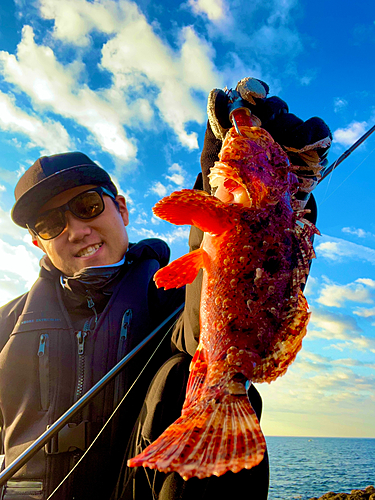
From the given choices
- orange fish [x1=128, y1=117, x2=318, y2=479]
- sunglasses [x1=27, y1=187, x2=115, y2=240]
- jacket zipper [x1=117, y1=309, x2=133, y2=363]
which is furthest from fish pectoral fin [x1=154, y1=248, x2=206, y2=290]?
sunglasses [x1=27, y1=187, x2=115, y2=240]

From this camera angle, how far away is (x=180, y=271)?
1521mm

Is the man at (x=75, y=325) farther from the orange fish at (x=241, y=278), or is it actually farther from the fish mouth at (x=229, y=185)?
the fish mouth at (x=229, y=185)

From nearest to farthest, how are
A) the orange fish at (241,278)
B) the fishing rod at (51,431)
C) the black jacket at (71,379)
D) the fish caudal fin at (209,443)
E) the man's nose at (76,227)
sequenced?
the fish caudal fin at (209,443) → the orange fish at (241,278) → the fishing rod at (51,431) → the black jacket at (71,379) → the man's nose at (76,227)

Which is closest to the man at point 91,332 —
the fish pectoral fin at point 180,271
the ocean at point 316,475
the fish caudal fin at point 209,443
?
the fish pectoral fin at point 180,271

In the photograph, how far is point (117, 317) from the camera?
3012mm

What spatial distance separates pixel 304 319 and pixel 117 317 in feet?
6.60

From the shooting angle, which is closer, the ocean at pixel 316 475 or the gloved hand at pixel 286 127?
the gloved hand at pixel 286 127

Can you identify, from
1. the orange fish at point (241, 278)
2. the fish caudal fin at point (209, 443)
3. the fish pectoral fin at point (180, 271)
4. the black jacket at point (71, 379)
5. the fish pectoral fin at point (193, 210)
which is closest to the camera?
the fish caudal fin at point (209, 443)

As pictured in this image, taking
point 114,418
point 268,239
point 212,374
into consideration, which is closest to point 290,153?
point 268,239

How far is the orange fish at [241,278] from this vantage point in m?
1.25

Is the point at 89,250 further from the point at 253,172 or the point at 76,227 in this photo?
the point at 253,172

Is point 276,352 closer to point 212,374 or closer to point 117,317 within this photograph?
point 212,374

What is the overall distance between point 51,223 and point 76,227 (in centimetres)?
28

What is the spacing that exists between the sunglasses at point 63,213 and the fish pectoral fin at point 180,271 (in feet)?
7.01
